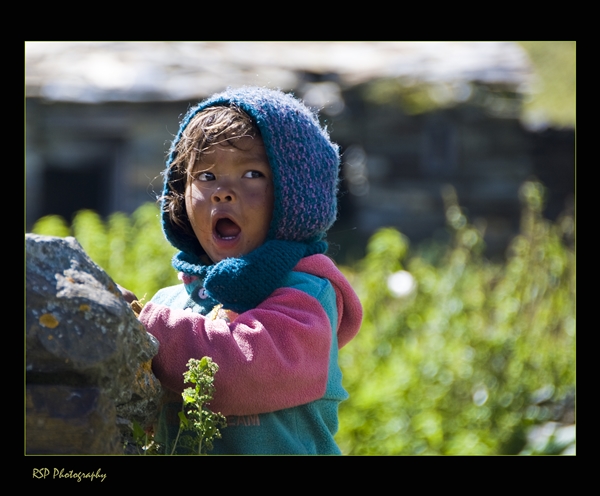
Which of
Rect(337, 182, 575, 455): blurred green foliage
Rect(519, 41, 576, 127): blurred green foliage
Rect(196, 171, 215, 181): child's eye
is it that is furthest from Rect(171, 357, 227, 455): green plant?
Rect(519, 41, 576, 127): blurred green foliage

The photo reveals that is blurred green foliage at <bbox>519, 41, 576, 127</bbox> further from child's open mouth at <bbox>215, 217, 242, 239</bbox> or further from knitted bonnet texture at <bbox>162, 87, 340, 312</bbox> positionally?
child's open mouth at <bbox>215, 217, 242, 239</bbox>

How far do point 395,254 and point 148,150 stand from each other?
26.1 feet

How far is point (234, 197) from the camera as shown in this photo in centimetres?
226

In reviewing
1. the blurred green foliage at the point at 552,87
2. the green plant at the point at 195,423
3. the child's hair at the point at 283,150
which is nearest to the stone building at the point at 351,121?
the blurred green foliage at the point at 552,87

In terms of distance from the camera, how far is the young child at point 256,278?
2016 millimetres

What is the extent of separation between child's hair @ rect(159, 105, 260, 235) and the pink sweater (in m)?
0.43

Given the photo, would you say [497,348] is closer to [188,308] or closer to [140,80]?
[188,308]

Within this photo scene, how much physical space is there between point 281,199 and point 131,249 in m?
4.12

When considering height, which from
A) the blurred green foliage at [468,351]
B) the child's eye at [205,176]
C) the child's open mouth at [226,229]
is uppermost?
the child's eye at [205,176]

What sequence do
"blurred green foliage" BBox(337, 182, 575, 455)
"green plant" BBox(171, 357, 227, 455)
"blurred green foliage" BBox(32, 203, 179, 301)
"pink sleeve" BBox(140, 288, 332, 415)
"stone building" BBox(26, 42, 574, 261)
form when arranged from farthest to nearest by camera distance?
"stone building" BBox(26, 42, 574, 261)
"blurred green foliage" BBox(32, 203, 179, 301)
"blurred green foliage" BBox(337, 182, 575, 455)
"pink sleeve" BBox(140, 288, 332, 415)
"green plant" BBox(171, 357, 227, 455)

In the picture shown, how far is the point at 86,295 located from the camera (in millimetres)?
1743

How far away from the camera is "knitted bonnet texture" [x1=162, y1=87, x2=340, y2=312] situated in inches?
84.3

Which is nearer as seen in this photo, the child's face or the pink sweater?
the pink sweater

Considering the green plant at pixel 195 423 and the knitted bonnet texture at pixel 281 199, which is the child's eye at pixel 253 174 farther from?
the green plant at pixel 195 423
